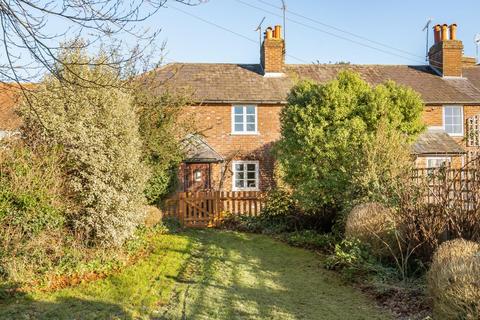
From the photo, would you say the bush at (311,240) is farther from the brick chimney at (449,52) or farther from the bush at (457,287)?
the brick chimney at (449,52)

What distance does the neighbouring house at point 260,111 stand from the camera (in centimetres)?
2055

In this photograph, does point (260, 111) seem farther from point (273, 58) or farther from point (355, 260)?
point (355, 260)

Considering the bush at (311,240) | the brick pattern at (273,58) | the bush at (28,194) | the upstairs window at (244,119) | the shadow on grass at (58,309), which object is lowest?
the shadow on grass at (58,309)

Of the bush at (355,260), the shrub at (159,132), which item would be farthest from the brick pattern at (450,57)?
the bush at (355,260)

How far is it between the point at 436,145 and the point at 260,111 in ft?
28.4

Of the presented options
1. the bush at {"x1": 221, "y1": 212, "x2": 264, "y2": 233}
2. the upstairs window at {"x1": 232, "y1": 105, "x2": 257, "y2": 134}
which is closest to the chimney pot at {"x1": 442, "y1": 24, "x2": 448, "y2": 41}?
the upstairs window at {"x1": 232, "y1": 105, "x2": 257, "y2": 134}

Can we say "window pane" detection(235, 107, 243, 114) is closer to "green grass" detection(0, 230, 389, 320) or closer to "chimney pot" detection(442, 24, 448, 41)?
"green grass" detection(0, 230, 389, 320)

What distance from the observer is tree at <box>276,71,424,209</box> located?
40.2ft

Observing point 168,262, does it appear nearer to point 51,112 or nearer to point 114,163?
point 114,163

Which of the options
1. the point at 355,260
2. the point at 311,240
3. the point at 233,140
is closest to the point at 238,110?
the point at 233,140

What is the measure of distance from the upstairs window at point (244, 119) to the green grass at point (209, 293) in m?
11.2

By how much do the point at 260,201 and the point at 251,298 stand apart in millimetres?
9425

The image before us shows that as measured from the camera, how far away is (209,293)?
7.66 metres

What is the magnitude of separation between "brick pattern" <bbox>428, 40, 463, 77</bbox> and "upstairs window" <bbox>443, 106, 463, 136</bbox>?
275 centimetres
